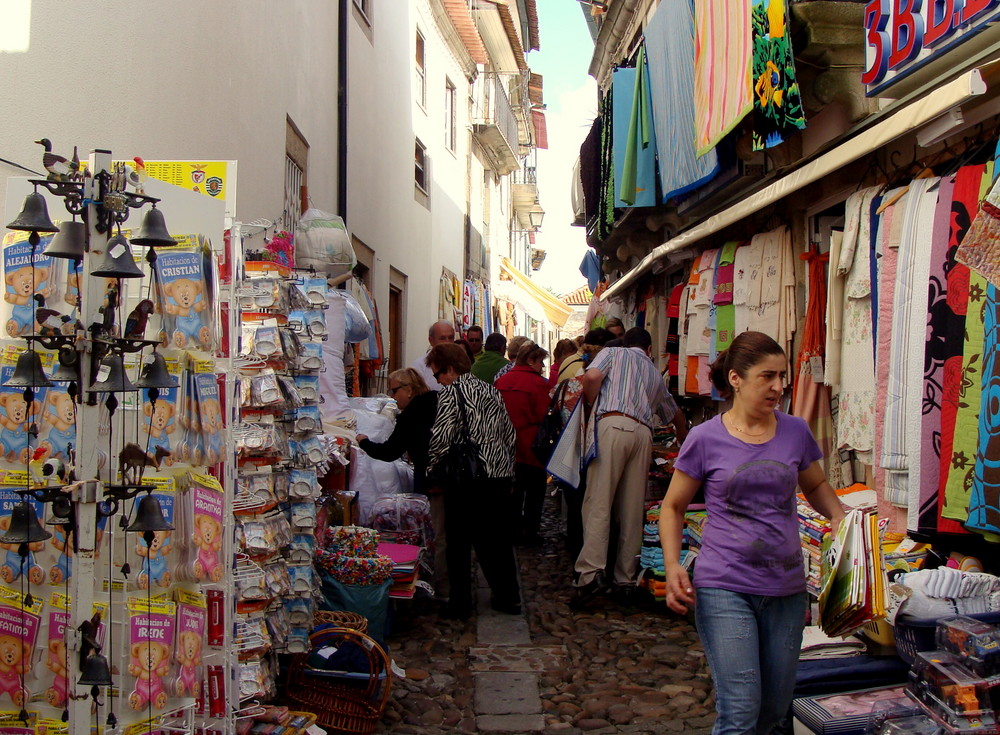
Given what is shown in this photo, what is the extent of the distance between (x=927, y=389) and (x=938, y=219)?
74 cm

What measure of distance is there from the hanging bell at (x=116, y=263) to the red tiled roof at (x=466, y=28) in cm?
1595

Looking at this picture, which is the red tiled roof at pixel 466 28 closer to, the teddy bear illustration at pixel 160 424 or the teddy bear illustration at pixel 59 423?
the teddy bear illustration at pixel 160 424

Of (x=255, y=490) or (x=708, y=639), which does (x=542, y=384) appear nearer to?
(x=255, y=490)

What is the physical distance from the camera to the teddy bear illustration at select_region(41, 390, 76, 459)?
3.08m

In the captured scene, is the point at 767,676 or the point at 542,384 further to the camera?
the point at 542,384

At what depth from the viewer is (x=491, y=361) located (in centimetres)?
1031

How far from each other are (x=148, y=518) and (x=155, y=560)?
0.41m

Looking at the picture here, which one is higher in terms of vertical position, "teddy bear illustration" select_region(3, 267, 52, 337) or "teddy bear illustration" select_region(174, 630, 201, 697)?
"teddy bear illustration" select_region(3, 267, 52, 337)

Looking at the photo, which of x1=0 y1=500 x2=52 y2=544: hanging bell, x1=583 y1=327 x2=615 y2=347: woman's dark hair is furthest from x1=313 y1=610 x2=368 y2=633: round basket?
x1=583 y1=327 x2=615 y2=347: woman's dark hair

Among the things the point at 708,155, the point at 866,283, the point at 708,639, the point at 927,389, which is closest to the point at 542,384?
the point at 708,155

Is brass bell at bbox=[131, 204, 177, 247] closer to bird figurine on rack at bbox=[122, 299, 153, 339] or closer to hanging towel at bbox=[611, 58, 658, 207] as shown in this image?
bird figurine on rack at bbox=[122, 299, 153, 339]

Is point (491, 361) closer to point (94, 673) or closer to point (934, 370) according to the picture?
point (934, 370)

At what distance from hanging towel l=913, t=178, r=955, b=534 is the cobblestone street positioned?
1.51 meters

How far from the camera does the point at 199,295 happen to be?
11.1 feet
